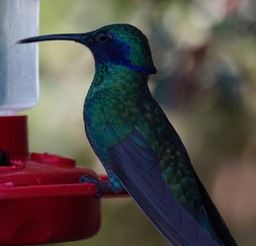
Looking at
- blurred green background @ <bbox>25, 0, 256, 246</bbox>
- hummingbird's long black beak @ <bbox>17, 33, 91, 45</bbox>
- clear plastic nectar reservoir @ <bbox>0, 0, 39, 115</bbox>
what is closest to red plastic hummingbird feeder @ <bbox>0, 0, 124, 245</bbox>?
clear plastic nectar reservoir @ <bbox>0, 0, 39, 115</bbox>

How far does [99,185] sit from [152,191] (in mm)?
198

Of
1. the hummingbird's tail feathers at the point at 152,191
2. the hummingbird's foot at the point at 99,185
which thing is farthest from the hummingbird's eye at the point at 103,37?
the hummingbird's foot at the point at 99,185

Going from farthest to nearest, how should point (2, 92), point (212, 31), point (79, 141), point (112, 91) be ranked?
point (79, 141) → point (212, 31) → point (2, 92) → point (112, 91)

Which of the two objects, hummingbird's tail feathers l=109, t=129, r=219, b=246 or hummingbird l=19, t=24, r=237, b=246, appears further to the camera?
hummingbird l=19, t=24, r=237, b=246

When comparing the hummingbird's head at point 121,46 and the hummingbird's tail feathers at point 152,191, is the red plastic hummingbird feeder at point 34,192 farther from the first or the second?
the hummingbird's head at point 121,46

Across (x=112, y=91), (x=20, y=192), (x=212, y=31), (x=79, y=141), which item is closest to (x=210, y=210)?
(x=112, y=91)

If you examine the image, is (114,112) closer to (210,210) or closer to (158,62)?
(210,210)

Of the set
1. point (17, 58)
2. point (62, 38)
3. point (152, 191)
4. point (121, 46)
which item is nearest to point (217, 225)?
point (152, 191)

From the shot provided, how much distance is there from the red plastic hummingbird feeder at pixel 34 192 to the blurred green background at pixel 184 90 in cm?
141

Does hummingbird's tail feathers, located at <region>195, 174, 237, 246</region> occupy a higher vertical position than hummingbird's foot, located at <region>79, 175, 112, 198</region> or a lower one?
lower

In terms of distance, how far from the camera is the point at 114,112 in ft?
12.9

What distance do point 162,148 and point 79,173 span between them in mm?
279

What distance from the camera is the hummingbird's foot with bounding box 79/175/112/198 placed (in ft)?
12.4

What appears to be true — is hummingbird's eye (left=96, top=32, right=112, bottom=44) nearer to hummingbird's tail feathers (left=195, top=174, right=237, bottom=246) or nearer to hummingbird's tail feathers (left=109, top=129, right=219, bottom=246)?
hummingbird's tail feathers (left=109, top=129, right=219, bottom=246)
